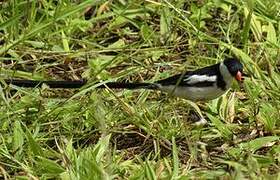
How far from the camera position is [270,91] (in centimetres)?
350

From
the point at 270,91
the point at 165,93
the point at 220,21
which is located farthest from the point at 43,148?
the point at 220,21

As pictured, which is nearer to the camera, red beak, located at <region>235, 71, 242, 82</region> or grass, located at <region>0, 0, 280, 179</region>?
grass, located at <region>0, 0, 280, 179</region>

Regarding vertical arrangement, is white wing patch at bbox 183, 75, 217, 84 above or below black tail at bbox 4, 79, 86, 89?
above

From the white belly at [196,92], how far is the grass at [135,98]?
9 cm

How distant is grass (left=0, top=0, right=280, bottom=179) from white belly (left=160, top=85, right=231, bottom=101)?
0.09m

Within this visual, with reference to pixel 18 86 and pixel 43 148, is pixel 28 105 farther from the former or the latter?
pixel 43 148

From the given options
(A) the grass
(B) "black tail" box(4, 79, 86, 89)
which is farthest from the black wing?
(B) "black tail" box(4, 79, 86, 89)

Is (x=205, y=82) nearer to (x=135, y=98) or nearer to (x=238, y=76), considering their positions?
(x=238, y=76)

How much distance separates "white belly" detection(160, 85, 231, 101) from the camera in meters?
3.33

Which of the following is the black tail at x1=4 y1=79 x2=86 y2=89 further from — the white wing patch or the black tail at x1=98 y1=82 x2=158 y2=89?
the white wing patch

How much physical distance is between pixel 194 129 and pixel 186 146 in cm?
11

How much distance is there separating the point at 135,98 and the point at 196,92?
33cm

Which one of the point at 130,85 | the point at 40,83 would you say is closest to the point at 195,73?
the point at 130,85

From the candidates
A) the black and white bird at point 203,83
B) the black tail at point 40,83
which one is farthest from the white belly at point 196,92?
the black tail at point 40,83
